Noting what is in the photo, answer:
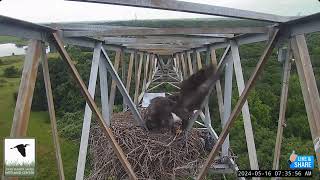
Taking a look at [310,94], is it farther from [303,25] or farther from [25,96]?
[25,96]

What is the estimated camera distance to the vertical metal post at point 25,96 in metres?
2.52

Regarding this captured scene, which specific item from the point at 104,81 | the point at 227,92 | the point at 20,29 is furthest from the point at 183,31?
the point at 227,92

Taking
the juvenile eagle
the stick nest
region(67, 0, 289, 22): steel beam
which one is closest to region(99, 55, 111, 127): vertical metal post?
the stick nest

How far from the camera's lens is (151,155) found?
4.91m

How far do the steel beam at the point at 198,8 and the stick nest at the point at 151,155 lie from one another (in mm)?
2521

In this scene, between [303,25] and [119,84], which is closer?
[303,25]

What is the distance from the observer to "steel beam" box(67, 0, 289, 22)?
7.64 feet

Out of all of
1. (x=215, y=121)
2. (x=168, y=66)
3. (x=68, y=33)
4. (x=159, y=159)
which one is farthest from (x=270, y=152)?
(x=168, y=66)

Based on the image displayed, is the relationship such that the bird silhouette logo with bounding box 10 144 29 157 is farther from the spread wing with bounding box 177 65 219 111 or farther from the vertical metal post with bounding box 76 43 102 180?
the spread wing with bounding box 177 65 219 111

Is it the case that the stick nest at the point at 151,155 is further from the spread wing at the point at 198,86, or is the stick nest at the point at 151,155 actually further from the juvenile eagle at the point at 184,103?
the spread wing at the point at 198,86

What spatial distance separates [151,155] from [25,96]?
2.62 meters

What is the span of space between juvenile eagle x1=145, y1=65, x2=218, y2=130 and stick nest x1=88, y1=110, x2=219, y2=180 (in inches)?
7.7

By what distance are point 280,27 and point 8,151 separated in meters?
2.40

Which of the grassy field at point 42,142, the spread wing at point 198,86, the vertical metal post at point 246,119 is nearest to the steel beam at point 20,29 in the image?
the vertical metal post at point 246,119
